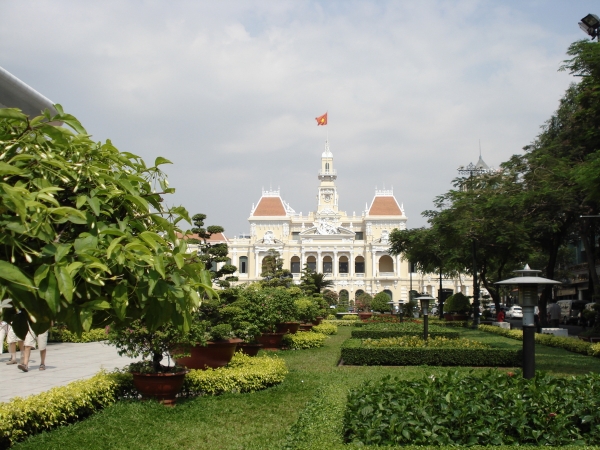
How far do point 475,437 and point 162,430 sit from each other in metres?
3.23

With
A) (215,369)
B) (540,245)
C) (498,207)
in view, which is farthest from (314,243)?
(215,369)

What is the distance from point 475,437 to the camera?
511cm

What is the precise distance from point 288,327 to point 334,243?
56.6 metres

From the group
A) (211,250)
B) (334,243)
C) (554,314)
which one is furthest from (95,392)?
(334,243)

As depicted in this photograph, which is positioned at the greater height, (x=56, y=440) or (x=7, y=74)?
(x=7, y=74)

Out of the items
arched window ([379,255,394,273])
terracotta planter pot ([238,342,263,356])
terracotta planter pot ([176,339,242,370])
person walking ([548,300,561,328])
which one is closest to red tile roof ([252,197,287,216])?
arched window ([379,255,394,273])

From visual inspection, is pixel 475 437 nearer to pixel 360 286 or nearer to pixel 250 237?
pixel 360 286

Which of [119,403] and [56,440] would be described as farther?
[119,403]

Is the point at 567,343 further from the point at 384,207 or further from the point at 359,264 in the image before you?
the point at 384,207

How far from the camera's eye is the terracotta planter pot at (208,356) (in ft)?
29.5

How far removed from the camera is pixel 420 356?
12.5m

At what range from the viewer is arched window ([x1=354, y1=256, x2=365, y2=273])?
75.7 meters

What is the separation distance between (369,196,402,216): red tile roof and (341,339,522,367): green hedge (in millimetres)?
64399

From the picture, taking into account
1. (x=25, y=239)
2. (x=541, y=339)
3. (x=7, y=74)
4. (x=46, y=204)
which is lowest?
(x=541, y=339)
